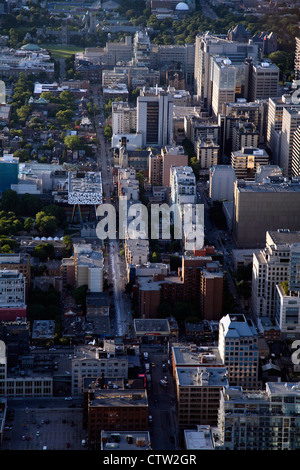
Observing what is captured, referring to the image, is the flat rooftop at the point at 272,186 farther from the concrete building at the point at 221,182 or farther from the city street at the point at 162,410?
the city street at the point at 162,410

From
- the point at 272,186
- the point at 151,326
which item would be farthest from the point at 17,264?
the point at 272,186

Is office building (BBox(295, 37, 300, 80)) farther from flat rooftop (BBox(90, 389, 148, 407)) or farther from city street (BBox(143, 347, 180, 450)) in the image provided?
flat rooftop (BBox(90, 389, 148, 407))

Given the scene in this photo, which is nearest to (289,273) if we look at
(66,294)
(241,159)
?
(66,294)

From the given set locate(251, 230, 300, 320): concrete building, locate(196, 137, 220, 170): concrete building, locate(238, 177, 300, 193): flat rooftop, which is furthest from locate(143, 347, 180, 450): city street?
locate(196, 137, 220, 170): concrete building

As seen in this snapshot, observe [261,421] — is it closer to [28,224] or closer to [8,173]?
[28,224]
